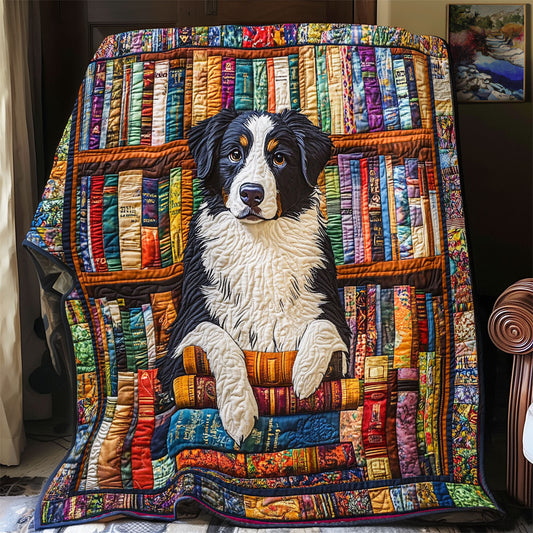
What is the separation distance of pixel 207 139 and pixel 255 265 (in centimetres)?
40

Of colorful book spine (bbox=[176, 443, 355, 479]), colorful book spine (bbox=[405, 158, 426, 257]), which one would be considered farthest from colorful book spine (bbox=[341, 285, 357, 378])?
colorful book spine (bbox=[176, 443, 355, 479])

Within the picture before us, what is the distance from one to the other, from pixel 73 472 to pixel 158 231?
0.72m

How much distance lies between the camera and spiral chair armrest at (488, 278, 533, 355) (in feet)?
4.73

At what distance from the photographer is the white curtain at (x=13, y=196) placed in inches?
70.6

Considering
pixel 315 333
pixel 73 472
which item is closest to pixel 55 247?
pixel 73 472

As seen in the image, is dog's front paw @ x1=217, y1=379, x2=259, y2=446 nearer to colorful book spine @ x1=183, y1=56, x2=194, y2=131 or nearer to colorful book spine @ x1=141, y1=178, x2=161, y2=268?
colorful book spine @ x1=141, y1=178, x2=161, y2=268

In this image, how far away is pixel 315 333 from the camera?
1.61m

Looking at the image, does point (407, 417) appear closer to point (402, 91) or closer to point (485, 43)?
point (402, 91)

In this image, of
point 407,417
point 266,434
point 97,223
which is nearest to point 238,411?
point 266,434

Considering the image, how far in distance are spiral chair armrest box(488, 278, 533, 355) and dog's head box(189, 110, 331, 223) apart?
61cm

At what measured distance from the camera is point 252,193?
1.59 metres

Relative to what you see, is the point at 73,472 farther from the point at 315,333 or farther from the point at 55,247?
the point at 315,333

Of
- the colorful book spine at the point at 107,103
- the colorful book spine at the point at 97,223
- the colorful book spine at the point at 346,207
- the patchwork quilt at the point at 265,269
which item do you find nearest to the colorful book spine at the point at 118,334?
the patchwork quilt at the point at 265,269

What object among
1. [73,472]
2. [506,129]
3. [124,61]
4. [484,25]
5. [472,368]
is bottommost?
[73,472]
